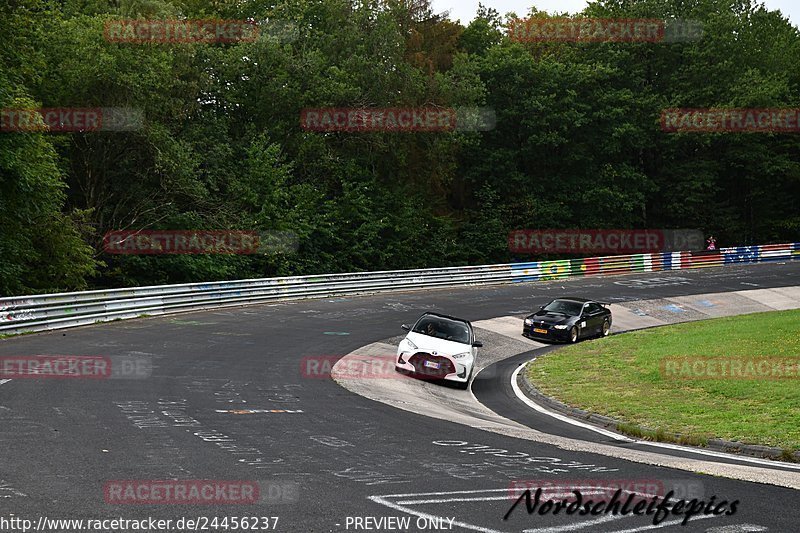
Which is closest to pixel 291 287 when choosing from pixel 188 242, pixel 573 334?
pixel 188 242

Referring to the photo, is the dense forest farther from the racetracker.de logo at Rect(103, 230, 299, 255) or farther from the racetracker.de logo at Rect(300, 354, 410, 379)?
the racetracker.de logo at Rect(300, 354, 410, 379)

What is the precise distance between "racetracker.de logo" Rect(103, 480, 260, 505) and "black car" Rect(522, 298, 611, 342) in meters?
21.3

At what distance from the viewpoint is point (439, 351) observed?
64.1 feet

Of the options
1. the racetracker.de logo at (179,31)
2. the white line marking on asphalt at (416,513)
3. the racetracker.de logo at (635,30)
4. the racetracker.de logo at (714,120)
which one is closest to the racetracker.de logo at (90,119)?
the racetracker.de logo at (179,31)

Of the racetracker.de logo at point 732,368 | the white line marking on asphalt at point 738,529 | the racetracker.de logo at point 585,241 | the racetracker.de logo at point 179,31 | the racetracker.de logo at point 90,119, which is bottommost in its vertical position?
the racetracker.de logo at point 732,368

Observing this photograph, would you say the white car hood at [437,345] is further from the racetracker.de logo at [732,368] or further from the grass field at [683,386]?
the racetracker.de logo at [732,368]

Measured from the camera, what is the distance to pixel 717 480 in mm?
9227

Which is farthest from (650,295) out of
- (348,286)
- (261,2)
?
(261,2)

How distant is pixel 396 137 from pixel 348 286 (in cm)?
1549

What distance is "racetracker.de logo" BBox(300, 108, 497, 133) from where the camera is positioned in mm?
46969

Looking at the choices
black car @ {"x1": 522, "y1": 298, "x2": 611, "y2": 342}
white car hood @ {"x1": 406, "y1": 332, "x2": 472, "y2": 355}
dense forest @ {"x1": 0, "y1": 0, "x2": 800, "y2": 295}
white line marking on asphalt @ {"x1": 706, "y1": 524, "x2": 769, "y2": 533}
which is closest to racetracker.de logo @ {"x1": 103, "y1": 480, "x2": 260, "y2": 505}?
white line marking on asphalt @ {"x1": 706, "y1": 524, "x2": 769, "y2": 533}

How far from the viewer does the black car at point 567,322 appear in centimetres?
2841

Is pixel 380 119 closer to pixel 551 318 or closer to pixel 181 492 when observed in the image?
pixel 551 318

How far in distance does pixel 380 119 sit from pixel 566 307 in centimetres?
2242
